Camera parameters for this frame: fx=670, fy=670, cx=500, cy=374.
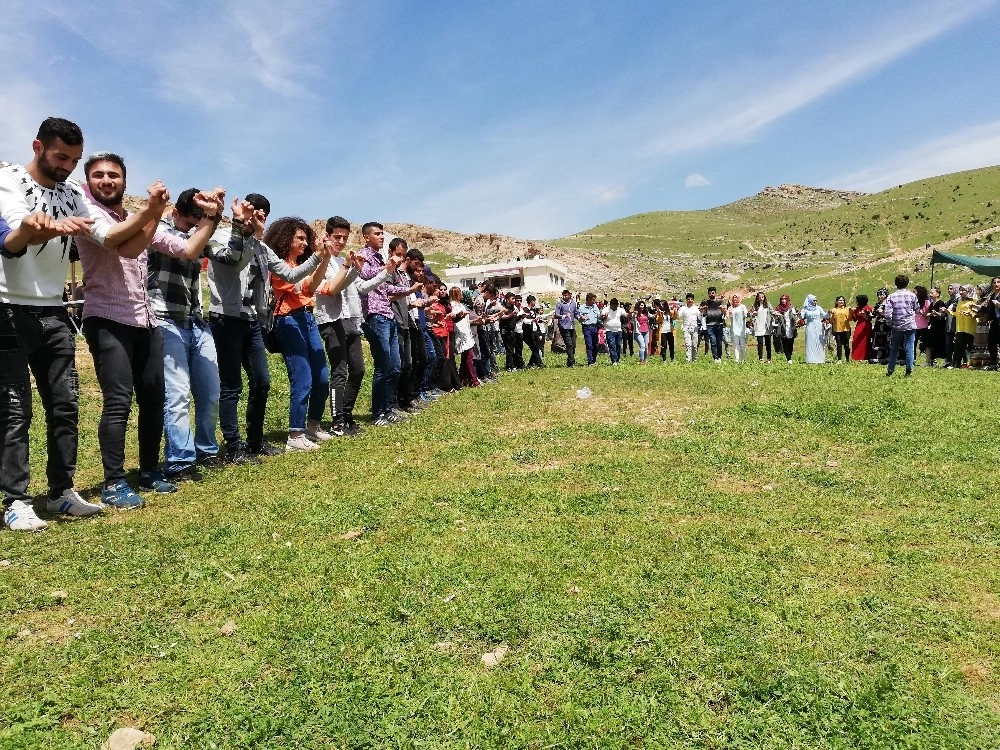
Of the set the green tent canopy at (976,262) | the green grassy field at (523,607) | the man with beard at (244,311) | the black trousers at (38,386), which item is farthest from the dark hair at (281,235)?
the green tent canopy at (976,262)

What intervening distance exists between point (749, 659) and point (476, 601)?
131cm

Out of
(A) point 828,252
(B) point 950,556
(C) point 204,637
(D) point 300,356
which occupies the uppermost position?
(A) point 828,252

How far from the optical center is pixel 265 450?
6.88 m

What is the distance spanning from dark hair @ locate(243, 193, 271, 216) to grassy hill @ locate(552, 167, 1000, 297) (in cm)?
6046

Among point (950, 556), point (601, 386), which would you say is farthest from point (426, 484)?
point (601, 386)

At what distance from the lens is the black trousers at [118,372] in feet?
16.4

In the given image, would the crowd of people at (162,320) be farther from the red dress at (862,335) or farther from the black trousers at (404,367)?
the red dress at (862,335)

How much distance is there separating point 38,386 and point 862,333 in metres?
19.9

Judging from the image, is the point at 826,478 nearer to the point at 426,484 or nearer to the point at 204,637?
the point at 426,484

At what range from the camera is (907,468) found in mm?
6168

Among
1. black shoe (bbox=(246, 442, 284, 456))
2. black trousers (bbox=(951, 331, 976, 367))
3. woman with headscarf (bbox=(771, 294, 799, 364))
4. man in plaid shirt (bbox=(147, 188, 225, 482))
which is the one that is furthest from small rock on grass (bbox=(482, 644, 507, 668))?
woman with headscarf (bbox=(771, 294, 799, 364))

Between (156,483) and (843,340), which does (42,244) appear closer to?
(156,483)

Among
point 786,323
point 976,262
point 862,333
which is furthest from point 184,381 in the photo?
point 976,262

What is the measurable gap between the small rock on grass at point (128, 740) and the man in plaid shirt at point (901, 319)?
1426cm
